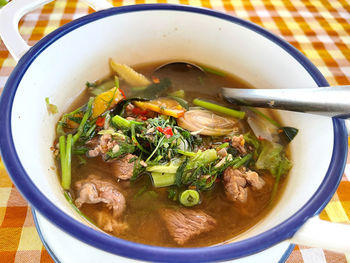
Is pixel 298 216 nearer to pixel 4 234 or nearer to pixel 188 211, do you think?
pixel 188 211

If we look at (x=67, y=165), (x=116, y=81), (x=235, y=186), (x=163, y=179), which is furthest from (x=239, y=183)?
(x=116, y=81)

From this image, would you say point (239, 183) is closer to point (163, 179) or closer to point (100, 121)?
point (163, 179)

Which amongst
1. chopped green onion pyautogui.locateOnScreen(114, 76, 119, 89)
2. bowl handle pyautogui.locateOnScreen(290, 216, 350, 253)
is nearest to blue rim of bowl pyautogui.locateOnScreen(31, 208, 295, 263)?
bowl handle pyautogui.locateOnScreen(290, 216, 350, 253)

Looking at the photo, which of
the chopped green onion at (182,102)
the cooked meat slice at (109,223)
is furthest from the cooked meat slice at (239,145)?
the cooked meat slice at (109,223)

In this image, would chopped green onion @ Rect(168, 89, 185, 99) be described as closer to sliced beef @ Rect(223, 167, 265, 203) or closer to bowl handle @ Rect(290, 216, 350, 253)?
sliced beef @ Rect(223, 167, 265, 203)

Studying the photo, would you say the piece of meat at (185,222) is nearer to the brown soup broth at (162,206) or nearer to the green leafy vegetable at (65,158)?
the brown soup broth at (162,206)

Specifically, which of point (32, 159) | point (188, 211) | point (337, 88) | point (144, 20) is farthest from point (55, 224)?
point (144, 20)
